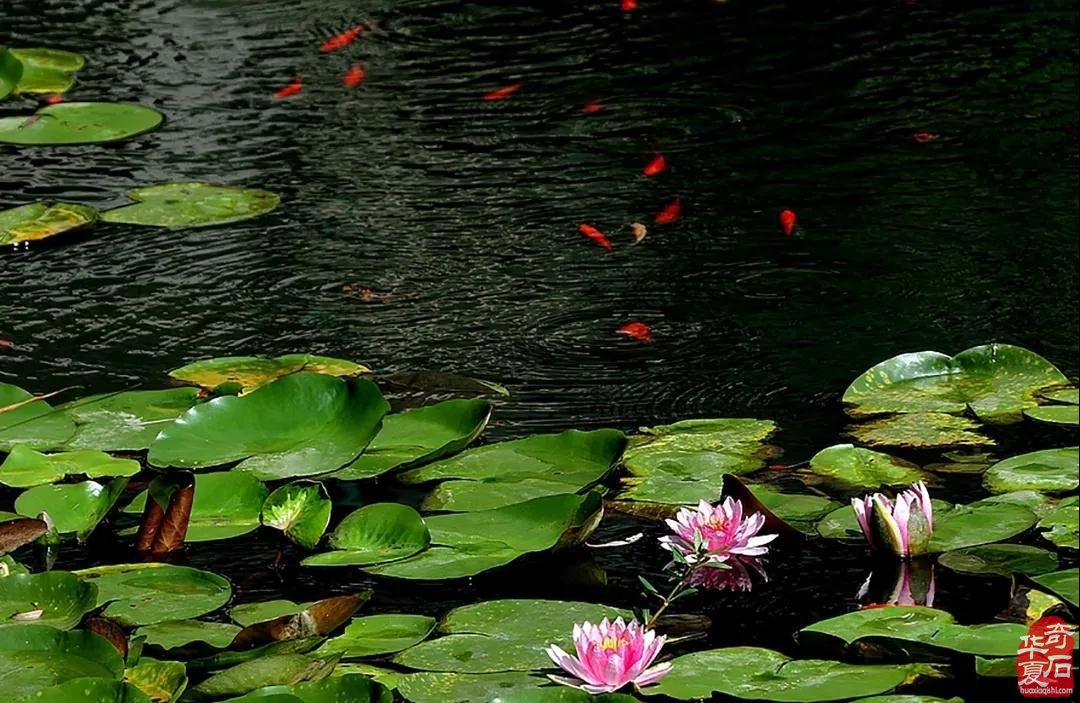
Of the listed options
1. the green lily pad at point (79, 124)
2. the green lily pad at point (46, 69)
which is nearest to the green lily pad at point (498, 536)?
the green lily pad at point (79, 124)

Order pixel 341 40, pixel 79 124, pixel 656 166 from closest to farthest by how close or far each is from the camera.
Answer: pixel 656 166
pixel 79 124
pixel 341 40

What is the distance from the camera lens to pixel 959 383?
2275mm

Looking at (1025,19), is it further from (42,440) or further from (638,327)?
(42,440)

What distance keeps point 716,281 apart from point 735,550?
3.68ft

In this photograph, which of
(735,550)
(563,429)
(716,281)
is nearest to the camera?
(735,550)

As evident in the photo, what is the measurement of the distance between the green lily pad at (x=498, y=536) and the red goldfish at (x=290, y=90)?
2.17 m

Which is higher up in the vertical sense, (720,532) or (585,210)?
(720,532)

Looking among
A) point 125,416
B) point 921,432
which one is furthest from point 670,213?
point 125,416

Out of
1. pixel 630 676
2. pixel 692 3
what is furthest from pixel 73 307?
pixel 692 3

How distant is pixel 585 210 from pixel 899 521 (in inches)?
57.0

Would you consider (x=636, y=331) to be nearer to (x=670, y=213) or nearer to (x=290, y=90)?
(x=670, y=213)

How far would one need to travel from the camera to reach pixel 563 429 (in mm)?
2225

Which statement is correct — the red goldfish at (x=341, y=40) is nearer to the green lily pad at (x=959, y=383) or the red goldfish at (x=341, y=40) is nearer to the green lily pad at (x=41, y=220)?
the green lily pad at (x=41, y=220)

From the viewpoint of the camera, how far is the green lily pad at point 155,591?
166 centimetres
